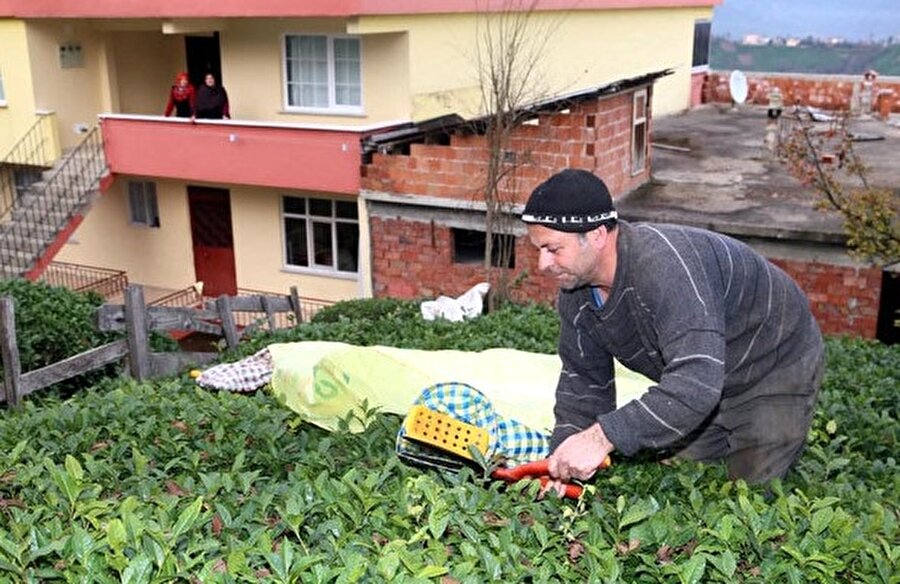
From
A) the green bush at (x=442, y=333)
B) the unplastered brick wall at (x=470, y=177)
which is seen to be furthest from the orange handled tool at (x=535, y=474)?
the unplastered brick wall at (x=470, y=177)

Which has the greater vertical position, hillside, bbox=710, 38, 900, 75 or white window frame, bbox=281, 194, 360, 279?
hillside, bbox=710, 38, 900, 75

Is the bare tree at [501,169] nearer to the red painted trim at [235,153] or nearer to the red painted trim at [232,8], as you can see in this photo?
the red painted trim at [232,8]

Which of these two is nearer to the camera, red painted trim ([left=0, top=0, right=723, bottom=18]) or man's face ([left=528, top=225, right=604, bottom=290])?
man's face ([left=528, top=225, right=604, bottom=290])

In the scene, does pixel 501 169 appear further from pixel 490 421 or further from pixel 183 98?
pixel 490 421

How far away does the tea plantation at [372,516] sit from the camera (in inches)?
108

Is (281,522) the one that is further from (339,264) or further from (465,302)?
(339,264)

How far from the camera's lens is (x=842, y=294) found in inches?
512

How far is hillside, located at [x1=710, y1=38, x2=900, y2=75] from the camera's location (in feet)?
217

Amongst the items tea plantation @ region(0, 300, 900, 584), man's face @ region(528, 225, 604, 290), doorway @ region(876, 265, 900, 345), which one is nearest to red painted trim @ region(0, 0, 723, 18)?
doorway @ region(876, 265, 900, 345)

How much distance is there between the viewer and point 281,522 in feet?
10.2

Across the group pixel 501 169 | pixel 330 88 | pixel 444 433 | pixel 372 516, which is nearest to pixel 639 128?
pixel 501 169

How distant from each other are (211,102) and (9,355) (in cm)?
1040

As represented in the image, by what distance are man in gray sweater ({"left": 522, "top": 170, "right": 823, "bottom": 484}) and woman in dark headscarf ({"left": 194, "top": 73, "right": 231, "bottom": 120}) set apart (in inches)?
576

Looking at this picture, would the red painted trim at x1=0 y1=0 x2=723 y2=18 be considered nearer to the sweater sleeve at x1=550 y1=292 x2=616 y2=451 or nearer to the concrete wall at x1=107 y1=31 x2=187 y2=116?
the concrete wall at x1=107 y1=31 x2=187 y2=116
